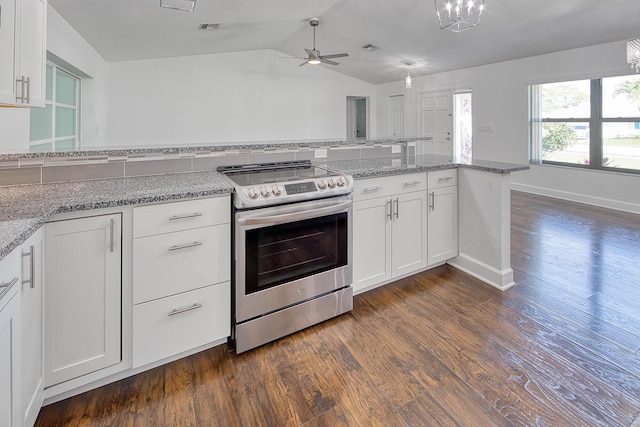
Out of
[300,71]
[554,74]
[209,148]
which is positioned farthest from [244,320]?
[300,71]

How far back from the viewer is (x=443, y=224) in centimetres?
280

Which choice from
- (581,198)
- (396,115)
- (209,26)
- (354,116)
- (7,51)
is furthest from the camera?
(354,116)

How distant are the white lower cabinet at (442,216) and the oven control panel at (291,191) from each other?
0.90 m

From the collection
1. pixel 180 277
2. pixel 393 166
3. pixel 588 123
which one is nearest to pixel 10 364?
pixel 180 277

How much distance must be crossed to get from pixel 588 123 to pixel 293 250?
556 centimetres

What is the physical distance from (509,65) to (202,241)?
636 centimetres

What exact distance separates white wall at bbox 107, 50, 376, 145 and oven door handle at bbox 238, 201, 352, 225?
178 inches

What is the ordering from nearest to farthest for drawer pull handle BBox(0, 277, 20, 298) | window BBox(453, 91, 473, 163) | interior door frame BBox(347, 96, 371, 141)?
1. drawer pull handle BBox(0, 277, 20, 298)
2. window BBox(453, 91, 473, 163)
3. interior door frame BBox(347, 96, 371, 141)

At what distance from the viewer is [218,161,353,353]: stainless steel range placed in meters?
1.82

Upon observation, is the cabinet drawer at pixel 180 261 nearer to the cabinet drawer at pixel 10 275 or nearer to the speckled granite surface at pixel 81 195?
the speckled granite surface at pixel 81 195

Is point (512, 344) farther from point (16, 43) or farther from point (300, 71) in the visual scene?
point (300, 71)

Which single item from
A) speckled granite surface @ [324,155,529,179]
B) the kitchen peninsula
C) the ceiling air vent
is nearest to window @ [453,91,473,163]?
the ceiling air vent

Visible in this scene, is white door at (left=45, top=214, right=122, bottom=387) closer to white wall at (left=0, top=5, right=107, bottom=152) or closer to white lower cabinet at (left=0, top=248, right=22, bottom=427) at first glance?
white lower cabinet at (left=0, top=248, right=22, bottom=427)

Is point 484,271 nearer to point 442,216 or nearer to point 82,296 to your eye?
point 442,216
